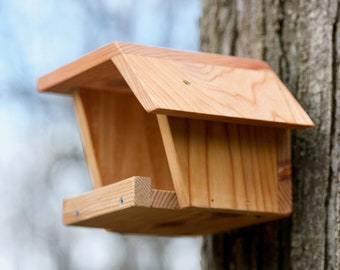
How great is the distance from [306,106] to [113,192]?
57 centimetres

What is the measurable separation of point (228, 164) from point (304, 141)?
26 cm

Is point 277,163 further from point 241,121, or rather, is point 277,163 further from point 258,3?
point 258,3

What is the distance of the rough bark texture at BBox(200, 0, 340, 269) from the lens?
7.73 ft

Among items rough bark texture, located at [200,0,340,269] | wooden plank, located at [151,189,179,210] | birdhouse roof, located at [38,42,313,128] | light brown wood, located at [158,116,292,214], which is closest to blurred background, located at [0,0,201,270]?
rough bark texture, located at [200,0,340,269]

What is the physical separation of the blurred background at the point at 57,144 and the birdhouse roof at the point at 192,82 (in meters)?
2.84

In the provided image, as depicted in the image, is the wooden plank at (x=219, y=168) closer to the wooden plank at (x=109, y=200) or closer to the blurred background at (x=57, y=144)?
the wooden plank at (x=109, y=200)

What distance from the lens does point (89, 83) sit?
8.22 ft

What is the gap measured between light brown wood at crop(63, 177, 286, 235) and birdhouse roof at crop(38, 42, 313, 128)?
20 cm

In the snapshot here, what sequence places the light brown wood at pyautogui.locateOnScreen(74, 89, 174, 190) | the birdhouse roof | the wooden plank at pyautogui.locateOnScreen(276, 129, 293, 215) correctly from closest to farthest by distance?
the birdhouse roof
the wooden plank at pyautogui.locateOnScreen(276, 129, 293, 215)
the light brown wood at pyautogui.locateOnScreen(74, 89, 174, 190)

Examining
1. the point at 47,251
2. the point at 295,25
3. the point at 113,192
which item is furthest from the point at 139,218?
the point at 47,251

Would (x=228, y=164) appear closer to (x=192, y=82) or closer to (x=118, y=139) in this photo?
(x=192, y=82)

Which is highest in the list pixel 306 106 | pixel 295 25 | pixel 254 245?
pixel 295 25

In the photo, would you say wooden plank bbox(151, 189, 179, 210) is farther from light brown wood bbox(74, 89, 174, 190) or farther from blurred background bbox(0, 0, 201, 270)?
blurred background bbox(0, 0, 201, 270)

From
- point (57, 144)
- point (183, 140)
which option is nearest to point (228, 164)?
point (183, 140)
